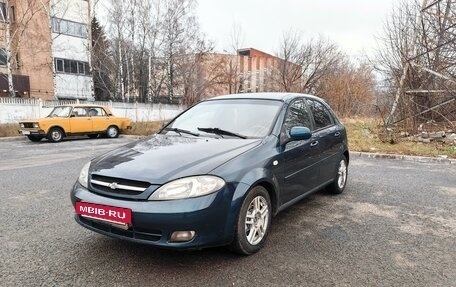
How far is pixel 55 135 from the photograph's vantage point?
1447 centimetres

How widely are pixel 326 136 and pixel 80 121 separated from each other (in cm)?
1298

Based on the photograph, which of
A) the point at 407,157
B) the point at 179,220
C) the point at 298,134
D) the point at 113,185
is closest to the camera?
the point at 179,220

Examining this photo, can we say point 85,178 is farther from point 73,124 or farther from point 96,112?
point 96,112

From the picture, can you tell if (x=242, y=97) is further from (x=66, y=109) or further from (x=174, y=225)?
(x=66, y=109)

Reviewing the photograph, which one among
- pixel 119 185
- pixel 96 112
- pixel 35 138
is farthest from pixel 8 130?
pixel 119 185

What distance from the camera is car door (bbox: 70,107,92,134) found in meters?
14.9

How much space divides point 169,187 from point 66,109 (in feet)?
46.1

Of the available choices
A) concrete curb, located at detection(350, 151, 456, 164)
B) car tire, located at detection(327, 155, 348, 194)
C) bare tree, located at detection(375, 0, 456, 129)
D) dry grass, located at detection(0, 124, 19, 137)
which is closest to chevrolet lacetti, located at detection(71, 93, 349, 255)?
car tire, located at detection(327, 155, 348, 194)

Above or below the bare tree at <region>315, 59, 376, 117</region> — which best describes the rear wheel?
below

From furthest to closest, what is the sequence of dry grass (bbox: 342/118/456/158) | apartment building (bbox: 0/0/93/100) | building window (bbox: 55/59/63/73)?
building window (bbox: 55/59/63/73) < apartment building (bbox: 0/0/93/100) < dry grass (bbox: 342/118/456/158)

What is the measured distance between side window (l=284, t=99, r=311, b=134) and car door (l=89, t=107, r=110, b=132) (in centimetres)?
1308

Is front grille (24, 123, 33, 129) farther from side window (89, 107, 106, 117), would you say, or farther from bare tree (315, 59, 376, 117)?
bare tree (315, 59, 376, 117)

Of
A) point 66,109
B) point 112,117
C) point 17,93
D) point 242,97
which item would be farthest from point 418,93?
point 17,93

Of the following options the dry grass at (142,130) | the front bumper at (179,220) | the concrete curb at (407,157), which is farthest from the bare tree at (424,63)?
the front bumper at (179,220)
